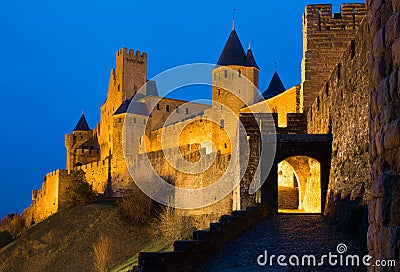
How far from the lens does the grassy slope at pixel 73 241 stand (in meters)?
26.4

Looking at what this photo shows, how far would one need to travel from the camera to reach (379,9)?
12.6ft

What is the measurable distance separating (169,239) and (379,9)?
18.8 m

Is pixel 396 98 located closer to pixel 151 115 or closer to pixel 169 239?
pixel 169 239

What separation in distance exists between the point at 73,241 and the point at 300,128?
612 inches

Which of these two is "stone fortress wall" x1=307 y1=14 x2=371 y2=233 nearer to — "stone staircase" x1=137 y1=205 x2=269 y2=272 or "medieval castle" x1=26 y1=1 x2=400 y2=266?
"medieval castle" x1=26 y1=1 x2=400 y2=266

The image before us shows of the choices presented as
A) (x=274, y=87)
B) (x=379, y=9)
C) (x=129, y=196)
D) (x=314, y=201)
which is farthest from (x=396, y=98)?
(x=274, y=87)

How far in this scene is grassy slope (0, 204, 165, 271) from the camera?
26422 mm

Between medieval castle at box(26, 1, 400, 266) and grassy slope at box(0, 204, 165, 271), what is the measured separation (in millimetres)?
3286

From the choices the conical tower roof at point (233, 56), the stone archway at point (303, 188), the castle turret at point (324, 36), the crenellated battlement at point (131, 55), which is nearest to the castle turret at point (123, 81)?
the crenellated battlement at point (131, 55)

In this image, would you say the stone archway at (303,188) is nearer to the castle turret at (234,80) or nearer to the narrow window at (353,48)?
the narrow window at (353,48)

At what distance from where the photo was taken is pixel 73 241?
98.4ft

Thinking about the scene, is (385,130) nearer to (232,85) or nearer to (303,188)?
(303,188)

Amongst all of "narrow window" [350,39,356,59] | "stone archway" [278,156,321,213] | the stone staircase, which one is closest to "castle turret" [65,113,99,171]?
"stone archway" [278,156,321,213]

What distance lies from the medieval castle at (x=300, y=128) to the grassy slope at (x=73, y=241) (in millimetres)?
3286
